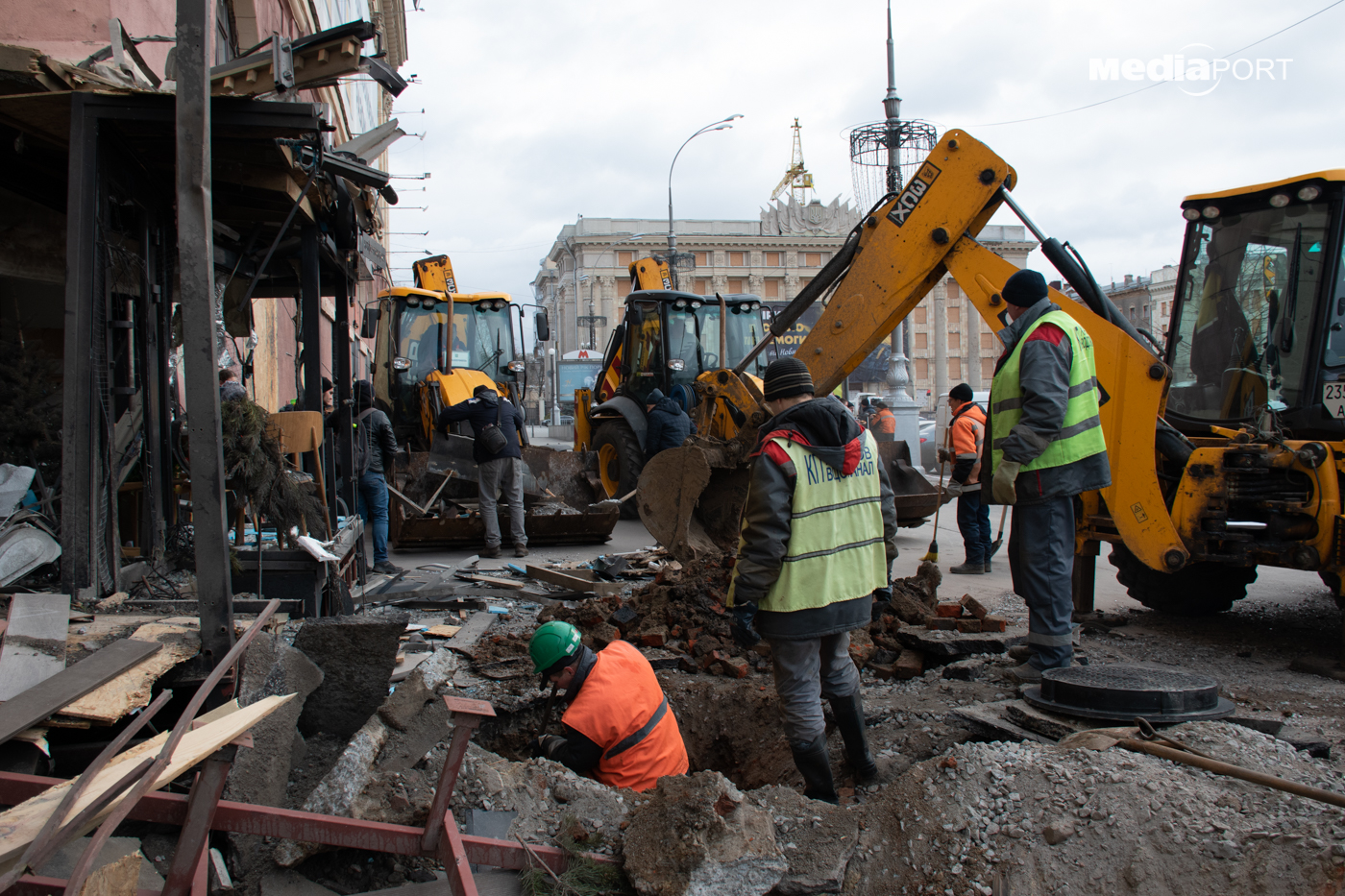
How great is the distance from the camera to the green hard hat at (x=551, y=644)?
3477 millimetres

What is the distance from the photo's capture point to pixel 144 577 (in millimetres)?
4508

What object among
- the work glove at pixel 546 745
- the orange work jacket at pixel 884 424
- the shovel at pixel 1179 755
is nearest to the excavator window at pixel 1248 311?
the shovel at pixel 1179 755

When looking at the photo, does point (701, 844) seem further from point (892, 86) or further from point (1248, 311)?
point (892, 86)

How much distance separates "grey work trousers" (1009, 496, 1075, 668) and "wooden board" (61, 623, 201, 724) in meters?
3.75

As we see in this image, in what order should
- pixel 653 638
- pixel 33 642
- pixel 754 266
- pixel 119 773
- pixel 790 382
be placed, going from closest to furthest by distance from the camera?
pixel 119 773
pixel 33 642
pixel 790 382
pixel 653 638
pixel 754 266

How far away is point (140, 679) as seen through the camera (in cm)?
306

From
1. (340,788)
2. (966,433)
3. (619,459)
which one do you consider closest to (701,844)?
(340,788)

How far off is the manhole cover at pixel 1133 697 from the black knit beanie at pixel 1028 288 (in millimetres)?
1940

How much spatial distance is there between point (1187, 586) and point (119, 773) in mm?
6381

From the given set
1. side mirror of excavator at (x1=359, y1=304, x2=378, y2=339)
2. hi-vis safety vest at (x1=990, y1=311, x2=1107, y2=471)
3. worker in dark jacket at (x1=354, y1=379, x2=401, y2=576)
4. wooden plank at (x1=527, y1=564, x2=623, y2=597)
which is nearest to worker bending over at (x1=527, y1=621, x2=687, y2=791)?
hi-vis safety vest at (x1=990, y1=311, x2=1107, y2=471)

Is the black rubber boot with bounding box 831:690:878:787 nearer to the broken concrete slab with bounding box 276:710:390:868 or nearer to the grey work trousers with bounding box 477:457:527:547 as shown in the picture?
the broken concrete slab with bounding box 276:710:390:868

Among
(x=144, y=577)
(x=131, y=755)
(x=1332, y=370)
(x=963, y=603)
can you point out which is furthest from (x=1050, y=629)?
(x=144, y=577)

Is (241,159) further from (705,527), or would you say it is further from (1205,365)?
(1205,365)

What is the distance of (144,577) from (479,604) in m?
2.47
